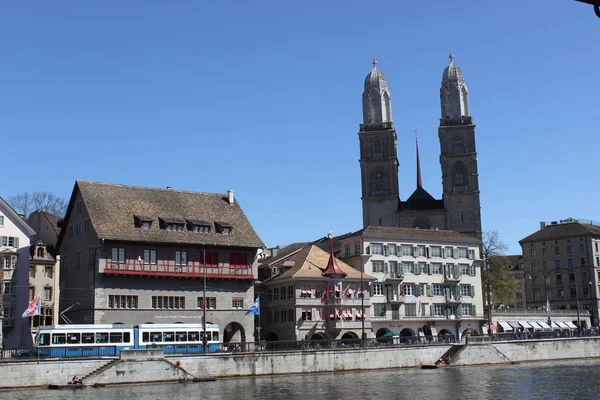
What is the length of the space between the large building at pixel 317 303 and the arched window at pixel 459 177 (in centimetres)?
5010

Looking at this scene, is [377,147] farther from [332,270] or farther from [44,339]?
[44,339]

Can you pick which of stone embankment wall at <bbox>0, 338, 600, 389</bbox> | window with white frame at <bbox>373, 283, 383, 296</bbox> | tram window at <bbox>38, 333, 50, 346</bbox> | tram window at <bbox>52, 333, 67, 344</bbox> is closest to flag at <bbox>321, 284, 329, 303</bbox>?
window with white frame at <bbox>373, 283, 383, 296</bbox>

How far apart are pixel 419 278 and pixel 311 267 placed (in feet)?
52.7

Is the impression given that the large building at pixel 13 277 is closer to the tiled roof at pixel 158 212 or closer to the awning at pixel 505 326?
the tiled roof at pixel 158 212

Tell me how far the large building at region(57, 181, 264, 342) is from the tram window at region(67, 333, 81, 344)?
9793 millimetres

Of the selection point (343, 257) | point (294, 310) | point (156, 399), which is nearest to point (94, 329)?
point (156, 399)

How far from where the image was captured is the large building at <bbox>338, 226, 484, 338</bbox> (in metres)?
89.6

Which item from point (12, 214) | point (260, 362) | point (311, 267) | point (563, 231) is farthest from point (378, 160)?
point (260, 362)

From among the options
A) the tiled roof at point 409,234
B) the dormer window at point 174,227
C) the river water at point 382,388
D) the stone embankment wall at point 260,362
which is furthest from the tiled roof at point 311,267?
the river water at point 382,388

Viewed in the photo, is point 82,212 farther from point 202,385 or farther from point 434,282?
point 434,282

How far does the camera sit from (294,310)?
79625 mm

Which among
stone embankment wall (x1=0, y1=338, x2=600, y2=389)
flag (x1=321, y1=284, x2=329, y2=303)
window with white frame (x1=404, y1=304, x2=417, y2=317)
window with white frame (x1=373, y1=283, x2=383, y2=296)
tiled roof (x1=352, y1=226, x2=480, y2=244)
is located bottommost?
stone embankment wall (x1=0, y1=338, x2=600, y2=389)

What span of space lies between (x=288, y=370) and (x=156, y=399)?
19050 millimetres

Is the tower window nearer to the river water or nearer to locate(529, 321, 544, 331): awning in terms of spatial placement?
locate(529, 321, 544, 331): awning
